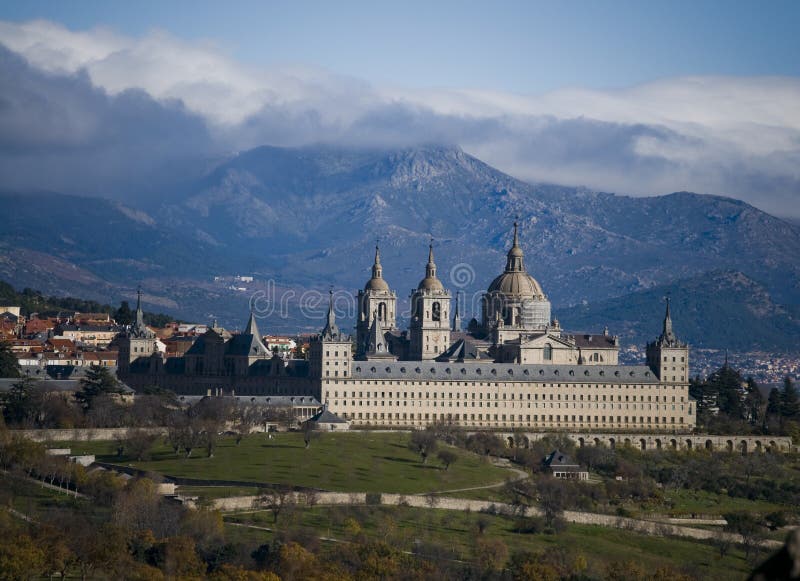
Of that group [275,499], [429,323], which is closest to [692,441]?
[429,323]

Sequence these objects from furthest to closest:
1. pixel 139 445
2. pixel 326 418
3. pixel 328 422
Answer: pixel 326 418, pixel 328 422, pixel 139 445

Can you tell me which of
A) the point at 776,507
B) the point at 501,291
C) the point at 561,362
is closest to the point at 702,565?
the point at 776,507

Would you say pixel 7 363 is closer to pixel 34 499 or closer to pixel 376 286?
pixel 376 286

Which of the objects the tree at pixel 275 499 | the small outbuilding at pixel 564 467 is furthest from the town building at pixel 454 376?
the tree at pixel 275 499

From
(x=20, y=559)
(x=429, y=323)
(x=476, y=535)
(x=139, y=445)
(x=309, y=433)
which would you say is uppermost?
(x=429, y=323)

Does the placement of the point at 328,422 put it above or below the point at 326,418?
below

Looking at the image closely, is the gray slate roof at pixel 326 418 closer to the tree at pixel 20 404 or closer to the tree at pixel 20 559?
the tree at pixel 20 404

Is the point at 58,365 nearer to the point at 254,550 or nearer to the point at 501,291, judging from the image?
the point at 501,291
